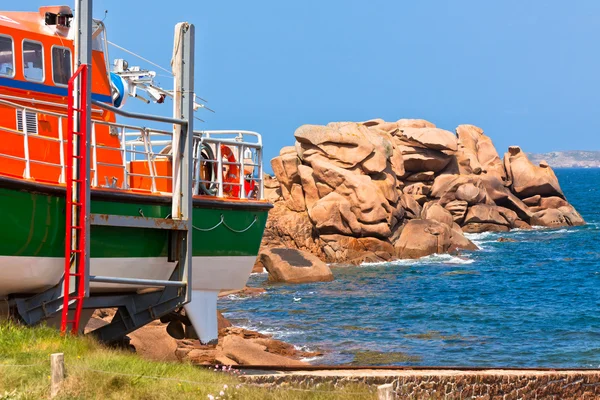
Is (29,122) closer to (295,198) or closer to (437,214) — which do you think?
(295,198)

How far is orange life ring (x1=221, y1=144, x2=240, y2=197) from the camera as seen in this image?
49.8 ft

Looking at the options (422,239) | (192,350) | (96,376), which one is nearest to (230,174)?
(96,376)

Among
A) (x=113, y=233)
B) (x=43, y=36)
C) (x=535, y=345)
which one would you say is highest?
(x=43, y=36)

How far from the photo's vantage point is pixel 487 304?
35750 mm

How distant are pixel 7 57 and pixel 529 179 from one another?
56303mm

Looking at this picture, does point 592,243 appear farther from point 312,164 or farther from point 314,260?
point 314,260

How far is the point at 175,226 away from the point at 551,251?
141ft

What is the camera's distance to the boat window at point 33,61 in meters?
13.0

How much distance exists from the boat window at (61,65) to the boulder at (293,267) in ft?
87.2

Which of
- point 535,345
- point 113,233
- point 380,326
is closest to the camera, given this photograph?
point 113,233

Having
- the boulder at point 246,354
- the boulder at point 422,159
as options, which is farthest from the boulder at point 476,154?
the boulder at point 246,354

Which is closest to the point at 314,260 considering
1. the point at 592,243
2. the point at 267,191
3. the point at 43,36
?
the point at 267,191

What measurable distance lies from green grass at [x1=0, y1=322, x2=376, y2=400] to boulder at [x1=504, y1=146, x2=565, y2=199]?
55489 mm

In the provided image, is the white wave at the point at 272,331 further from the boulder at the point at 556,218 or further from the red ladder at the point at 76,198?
the boulder at the point at 556,218
